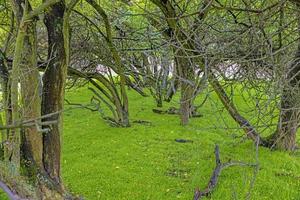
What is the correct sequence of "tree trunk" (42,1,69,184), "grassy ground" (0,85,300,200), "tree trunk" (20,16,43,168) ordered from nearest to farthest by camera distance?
1. "tree trunk" (20,16,43,168)
2. "tree trunk" (42,1,69,184)
3. "grassy ground" (0,85,300,200)

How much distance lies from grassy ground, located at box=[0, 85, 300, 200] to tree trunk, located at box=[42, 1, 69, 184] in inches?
50.3

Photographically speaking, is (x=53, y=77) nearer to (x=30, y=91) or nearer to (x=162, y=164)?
(x=30, y=91)

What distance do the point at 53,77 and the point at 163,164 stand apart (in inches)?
130

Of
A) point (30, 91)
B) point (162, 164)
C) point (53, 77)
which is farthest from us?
point (162, 164)

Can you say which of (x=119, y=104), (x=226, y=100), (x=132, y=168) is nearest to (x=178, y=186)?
(x=132, y=168)

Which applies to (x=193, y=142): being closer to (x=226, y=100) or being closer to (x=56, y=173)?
(x=226, y=100)

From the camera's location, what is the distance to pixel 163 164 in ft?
25.2

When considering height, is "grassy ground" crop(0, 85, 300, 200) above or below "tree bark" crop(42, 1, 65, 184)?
below

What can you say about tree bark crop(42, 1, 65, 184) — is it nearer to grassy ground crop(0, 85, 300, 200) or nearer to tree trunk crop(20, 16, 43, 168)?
tree trunk crop(20, 16, 43, 168)

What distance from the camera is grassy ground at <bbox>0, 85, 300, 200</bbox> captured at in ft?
20.2

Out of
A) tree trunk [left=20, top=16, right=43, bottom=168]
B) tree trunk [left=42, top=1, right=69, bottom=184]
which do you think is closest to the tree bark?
tree trunk [left=42, top=1, right=69, bottom=184]

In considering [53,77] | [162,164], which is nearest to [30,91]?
[53,77]

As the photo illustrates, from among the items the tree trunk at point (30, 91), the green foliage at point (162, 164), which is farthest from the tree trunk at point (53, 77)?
the green foliage at point (162, 164)

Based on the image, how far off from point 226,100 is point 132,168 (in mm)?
2081
